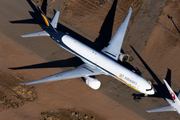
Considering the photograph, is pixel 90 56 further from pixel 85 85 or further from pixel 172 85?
pixel 172 85

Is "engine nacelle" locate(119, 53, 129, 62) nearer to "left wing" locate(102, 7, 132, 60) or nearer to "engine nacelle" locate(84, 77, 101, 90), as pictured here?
"left wing" locate(102, 7, 132, 60)

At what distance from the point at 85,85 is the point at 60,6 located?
2175 centimetres

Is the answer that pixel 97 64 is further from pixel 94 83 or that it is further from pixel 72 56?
pixel 72 56

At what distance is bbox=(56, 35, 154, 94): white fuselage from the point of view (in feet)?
86.2

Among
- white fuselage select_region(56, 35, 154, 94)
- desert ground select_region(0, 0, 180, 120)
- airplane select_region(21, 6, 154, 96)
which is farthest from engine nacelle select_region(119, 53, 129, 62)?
white fuselage select_region(56, 35, 154, 94)

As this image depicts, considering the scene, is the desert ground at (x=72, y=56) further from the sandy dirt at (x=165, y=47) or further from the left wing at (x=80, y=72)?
the left wing at (x=80, y=72)

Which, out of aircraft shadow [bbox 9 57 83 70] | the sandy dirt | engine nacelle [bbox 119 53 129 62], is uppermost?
the sandy dirt

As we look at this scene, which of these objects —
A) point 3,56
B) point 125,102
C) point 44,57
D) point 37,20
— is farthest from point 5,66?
point 125,102

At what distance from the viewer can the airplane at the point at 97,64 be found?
2649 cm

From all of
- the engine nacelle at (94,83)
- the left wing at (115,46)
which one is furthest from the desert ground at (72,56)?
the left wing at (115,46)

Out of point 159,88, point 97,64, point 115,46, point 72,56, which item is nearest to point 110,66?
point 97,64

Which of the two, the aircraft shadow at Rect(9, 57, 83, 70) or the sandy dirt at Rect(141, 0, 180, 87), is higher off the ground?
the sandy dirt at Rect(141, 0, 180, 87)

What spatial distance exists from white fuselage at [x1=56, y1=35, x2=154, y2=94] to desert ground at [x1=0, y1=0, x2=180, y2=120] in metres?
3.42

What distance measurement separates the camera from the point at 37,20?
117 feet
